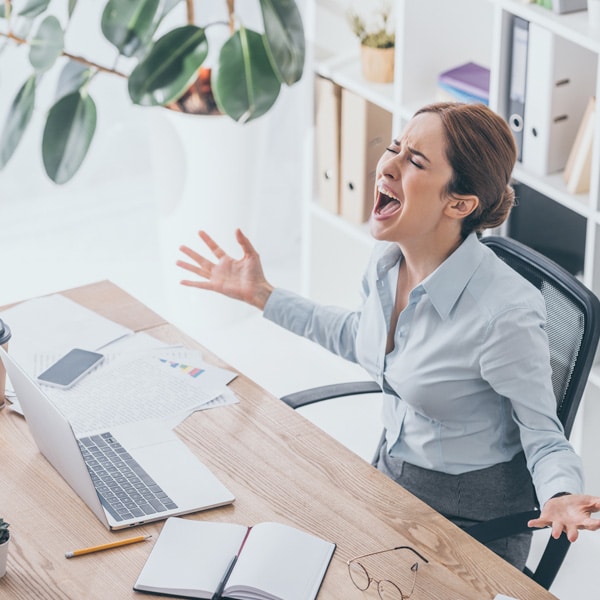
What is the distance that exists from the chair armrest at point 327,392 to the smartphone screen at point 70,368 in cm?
38

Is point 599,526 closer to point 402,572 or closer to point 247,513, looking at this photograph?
point 402,572

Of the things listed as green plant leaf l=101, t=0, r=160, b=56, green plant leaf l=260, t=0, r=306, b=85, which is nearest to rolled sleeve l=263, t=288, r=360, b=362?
green plant leaf l=260, t=0, r=306, b=85

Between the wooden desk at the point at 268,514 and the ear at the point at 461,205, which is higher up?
the ear at the point at 461,205

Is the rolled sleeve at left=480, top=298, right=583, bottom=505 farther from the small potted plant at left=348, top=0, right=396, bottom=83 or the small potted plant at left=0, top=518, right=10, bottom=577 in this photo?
the small potted plant at left=348, top=0, right=396, bottom=83

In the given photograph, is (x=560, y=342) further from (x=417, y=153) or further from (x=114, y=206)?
(x=114, y=206)

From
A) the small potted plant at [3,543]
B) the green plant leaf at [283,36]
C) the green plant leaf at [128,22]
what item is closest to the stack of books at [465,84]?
the green plant leaf at [283,36]

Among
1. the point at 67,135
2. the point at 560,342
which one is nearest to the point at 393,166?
the point at 560,342

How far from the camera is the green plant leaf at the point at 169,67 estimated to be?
323 centimetres

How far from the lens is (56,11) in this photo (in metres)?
4.22

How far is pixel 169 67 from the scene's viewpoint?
3.25 meters

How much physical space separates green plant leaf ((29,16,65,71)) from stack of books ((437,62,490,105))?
112cm

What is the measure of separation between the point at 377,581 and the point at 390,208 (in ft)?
2.26

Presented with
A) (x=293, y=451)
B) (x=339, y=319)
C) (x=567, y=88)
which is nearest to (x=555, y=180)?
(x=567, y=88)

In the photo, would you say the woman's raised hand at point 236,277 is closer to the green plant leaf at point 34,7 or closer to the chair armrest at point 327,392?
the chair armrest at point 327,392
